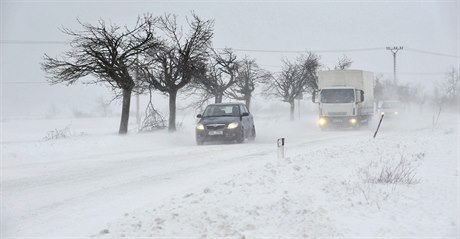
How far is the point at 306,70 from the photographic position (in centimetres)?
5003

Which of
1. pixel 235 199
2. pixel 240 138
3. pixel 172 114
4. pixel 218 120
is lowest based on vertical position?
pixel 235 199

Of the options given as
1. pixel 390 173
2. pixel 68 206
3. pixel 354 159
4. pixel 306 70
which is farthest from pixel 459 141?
pixel 306 70

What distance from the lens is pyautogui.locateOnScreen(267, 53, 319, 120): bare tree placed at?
49.5 meters

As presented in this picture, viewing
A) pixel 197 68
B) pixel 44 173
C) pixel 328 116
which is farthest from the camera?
pixel 328 116

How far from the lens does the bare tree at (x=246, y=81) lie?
133 feet

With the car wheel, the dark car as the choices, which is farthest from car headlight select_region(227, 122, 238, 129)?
the car wheel

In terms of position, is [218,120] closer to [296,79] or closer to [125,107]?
[125,107]

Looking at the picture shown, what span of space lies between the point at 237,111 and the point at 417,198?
41.6ft

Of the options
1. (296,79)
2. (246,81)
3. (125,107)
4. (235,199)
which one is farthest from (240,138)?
(296,79)

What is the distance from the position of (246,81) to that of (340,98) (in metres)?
10.9

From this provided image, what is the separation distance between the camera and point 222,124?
19.2 meters

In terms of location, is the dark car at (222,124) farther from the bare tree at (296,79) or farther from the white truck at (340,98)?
the bare tree at (296,79)

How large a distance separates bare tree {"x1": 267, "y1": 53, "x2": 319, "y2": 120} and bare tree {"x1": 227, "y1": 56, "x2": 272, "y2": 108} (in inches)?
282

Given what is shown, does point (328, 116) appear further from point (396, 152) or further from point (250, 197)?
point (250, 197)
